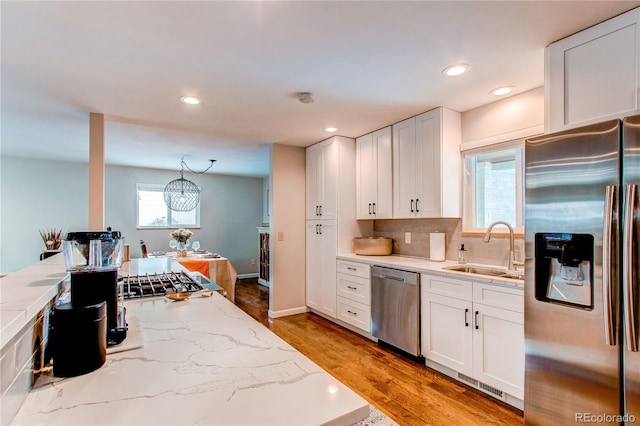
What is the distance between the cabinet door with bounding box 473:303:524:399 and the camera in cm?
209

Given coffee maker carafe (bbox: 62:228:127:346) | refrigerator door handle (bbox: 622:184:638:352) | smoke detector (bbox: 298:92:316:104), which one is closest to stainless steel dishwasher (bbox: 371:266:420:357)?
refrigerator door handle (bbox: 622:184:638:352)

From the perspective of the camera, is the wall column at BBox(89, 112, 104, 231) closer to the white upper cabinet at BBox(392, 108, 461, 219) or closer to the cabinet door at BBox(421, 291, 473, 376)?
the white upper cabinet at BBox(392, 108, 461, 219)

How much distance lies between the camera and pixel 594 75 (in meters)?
1.70

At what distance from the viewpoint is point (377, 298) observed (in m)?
3.25

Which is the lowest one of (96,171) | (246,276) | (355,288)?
(246,276)

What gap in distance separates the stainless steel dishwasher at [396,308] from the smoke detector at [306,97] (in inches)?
68.8

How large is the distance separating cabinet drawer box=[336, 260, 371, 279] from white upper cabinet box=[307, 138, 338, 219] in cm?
59

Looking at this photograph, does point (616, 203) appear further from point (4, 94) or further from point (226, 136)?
point (4, 94)

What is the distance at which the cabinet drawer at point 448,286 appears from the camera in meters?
2.42

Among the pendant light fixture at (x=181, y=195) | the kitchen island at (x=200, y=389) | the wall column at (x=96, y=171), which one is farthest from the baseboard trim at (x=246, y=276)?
the kitchen island at (x=200, y=389)

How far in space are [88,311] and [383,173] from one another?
10.3 feet

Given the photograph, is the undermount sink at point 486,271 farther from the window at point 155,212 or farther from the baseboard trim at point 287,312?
the window at point 155,212

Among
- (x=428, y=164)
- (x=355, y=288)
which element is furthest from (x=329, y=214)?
(x=428, y=164)

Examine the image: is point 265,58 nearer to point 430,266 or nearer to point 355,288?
point 430,266
